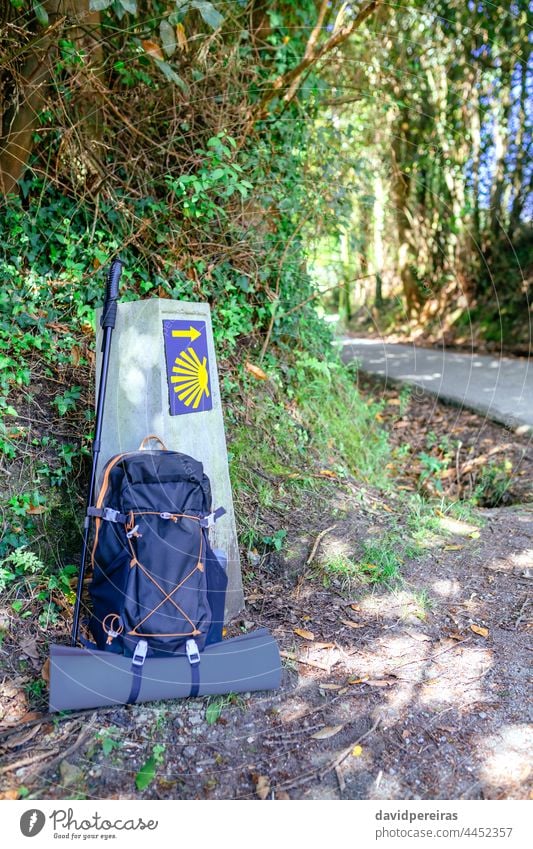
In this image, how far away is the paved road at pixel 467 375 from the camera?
6312mm

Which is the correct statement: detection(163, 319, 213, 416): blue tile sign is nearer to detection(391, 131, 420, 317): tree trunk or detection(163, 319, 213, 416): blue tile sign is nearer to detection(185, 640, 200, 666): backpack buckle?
detection(185, 640, 200, 666): backpack buckle

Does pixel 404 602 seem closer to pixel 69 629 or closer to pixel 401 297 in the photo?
pixel 69 629

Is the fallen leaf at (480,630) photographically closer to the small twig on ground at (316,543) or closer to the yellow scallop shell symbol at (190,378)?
the small twig on ground at (316,543)

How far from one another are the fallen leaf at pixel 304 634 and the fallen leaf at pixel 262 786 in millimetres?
894

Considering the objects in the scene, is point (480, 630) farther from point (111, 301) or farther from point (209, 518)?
point (111, 301)

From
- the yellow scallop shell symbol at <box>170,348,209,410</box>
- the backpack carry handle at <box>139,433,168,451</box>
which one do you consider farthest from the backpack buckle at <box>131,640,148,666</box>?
the yellow scallop shell symbol at <box>170,348,209,410</box>

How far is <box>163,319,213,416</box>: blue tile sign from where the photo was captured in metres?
3.18

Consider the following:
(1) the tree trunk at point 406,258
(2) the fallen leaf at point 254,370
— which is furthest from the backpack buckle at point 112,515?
(1) the tree trunk at point 406,258

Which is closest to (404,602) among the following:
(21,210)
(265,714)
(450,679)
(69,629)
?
(450,679)

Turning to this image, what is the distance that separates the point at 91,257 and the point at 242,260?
1125mm

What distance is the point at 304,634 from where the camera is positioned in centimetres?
310

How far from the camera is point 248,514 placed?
12.7 feet

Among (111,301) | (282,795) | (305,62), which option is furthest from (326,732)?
(305,62)

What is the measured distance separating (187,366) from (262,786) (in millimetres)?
1891
